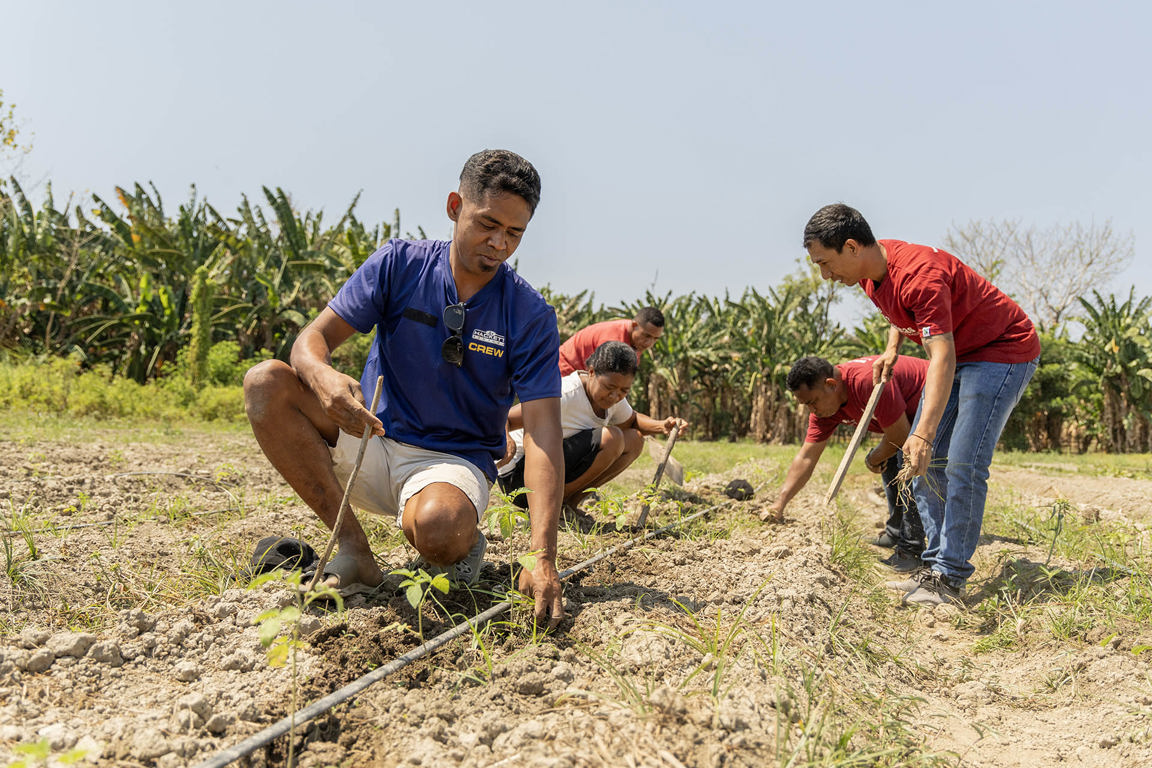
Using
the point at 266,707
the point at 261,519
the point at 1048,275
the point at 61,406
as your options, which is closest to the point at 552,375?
the point at 266,707

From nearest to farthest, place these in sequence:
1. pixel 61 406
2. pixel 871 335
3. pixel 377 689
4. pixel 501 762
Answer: pixel 501 762
pixel 377 689
pixel 61 406
pixel 871 335

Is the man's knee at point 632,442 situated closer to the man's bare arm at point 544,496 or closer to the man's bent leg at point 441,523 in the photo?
the man's bare arm at point 544,496

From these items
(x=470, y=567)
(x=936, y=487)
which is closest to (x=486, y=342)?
(x=470, y=567)

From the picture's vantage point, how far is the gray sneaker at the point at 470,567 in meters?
2.58

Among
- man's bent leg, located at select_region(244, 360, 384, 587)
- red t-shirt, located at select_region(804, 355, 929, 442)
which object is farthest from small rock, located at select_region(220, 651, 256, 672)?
red t-shirt, located at select_region(804, 355, 929, 442)

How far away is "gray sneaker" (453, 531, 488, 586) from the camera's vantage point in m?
2.58

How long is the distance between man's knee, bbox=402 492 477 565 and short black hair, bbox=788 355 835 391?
2.43 meters

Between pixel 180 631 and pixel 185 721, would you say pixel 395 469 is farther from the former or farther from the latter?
pixel 185 721

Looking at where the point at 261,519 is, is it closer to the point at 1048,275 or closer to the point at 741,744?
the point at 741,744

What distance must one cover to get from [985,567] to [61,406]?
1110 centimetres

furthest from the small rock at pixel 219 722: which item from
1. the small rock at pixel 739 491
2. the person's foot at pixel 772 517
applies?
the small rock at pixel 739 491

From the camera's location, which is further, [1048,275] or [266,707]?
[1048,275]

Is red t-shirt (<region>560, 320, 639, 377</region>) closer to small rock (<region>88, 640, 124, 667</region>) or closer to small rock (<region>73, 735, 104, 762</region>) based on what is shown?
small rock (<region>88, 640, 124, 667</region>)

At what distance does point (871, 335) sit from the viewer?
14.4 m
